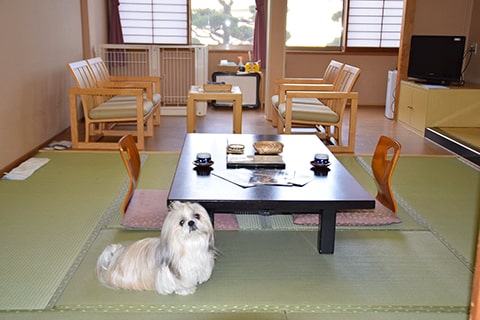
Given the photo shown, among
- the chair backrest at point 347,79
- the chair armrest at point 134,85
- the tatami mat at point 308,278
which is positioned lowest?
the tatami mat at point 308,278

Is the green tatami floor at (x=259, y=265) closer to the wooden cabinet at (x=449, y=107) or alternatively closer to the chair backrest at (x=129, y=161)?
the chair backrest at (x=129, y=161)

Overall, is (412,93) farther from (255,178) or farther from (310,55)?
(255,178)

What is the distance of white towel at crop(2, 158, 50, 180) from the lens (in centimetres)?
360

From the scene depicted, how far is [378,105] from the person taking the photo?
767 centimetres

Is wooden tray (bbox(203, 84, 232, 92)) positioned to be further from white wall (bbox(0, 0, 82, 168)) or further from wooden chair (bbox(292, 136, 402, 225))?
wooden chair (bbox(292, 136, 402, 225))

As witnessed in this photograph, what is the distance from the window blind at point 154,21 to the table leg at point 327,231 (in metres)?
5.67

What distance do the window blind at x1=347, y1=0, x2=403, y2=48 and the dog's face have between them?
6.22 m

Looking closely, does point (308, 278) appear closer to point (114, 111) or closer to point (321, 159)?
point (321, 159)

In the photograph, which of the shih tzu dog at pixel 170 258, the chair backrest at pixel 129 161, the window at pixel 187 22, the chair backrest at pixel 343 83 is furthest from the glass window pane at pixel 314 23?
the shih tzu dog at pixel 170 258

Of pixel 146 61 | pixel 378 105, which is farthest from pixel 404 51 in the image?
pixel 146 61

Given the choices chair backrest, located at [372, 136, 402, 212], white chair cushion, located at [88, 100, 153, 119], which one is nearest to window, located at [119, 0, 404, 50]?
white chair cushion, located at [88, 100, 153, 119]

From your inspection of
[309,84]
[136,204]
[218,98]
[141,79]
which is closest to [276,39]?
[309,84]

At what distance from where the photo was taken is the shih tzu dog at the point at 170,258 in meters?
1.97

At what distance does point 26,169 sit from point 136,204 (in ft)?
4.24
